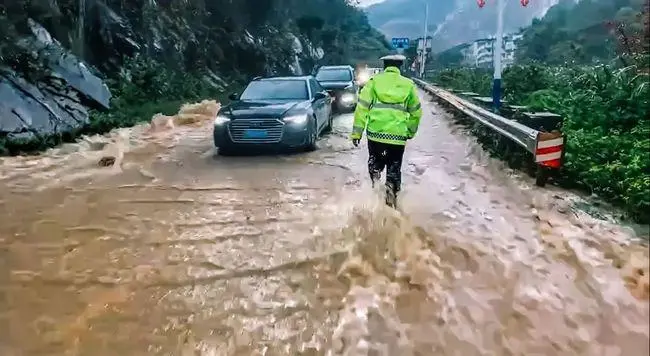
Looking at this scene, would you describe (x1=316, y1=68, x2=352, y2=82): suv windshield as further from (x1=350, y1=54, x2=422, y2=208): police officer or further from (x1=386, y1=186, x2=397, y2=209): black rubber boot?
(x1=350, y1=54, x2=422, y2=208): police officer

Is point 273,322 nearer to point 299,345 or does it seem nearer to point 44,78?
point 299,345

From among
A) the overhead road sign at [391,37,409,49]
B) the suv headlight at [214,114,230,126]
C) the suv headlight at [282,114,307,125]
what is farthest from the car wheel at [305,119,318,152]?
the overhead road sign at [391,37,409,49]

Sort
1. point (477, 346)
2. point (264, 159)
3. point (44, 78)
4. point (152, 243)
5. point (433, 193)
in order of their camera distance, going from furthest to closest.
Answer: point (44, 78) < point (264, 159) < point (433, 193) < point (152, 243) < point (477, 346)

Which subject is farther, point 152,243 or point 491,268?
point 152,243

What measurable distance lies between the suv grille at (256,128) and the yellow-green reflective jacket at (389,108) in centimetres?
455

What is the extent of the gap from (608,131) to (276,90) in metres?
6.68

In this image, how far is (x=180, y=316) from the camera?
4.54 metres

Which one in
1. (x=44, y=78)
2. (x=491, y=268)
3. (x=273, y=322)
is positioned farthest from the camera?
(x=44, y=78)

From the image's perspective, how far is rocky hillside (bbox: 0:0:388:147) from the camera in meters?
14.1

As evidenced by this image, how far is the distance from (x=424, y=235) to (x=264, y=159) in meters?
5.45

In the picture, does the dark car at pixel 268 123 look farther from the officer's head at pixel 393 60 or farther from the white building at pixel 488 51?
the white building at pixel 488 51

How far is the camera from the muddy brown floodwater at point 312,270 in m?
4.06

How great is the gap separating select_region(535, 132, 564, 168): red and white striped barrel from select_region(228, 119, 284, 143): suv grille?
17.6 feet

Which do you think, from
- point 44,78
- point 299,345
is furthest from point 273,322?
point 44,78
